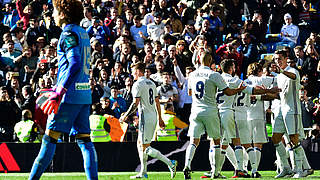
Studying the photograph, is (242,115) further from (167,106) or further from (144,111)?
(167,106)

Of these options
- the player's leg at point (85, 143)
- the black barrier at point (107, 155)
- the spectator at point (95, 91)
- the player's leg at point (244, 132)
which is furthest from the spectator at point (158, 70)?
the player's leg at point (85, 143)

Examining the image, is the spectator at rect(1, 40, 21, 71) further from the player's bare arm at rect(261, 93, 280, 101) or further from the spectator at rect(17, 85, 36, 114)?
the player's bare arm at rect(261, 93, 280, 101)

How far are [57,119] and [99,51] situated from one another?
12.3 m

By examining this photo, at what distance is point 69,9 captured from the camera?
27.6 feet

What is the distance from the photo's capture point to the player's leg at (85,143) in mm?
8320

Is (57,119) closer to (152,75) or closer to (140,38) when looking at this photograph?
(152,75)

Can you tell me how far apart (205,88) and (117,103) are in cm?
626

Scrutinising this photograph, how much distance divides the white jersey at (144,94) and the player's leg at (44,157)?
5.11 meters

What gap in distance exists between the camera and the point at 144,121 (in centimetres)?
1338

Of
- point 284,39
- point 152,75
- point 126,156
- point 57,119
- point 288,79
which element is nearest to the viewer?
point 57,119

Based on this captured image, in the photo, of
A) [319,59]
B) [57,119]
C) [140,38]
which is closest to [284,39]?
[319,59]

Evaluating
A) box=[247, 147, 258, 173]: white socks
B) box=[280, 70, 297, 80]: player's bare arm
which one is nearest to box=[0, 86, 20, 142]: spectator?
box=[247, 147, 258, 173]: white socks

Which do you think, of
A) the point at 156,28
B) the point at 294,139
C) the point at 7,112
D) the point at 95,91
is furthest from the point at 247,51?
the point at 294,139

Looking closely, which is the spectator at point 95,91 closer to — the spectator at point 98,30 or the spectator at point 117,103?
the spectator at point 117,103
